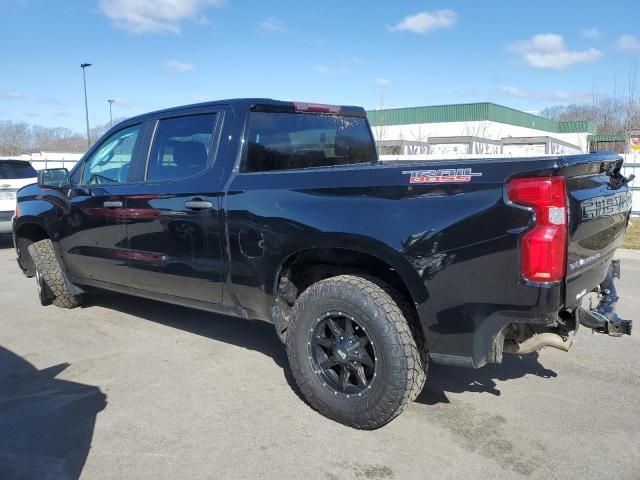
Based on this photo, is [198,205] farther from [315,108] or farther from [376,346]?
[376,346]

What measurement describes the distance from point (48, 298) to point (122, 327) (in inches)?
53.8

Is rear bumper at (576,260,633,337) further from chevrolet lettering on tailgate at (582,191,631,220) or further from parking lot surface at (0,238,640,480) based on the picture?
parking lot surface at (0,238,640,480)

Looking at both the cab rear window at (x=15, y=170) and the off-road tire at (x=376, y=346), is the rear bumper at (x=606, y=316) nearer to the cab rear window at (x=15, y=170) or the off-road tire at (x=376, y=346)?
the off-road tire at (x=376, y=346)

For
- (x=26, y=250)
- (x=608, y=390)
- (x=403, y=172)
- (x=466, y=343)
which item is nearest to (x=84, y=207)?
(x=26, y=250)

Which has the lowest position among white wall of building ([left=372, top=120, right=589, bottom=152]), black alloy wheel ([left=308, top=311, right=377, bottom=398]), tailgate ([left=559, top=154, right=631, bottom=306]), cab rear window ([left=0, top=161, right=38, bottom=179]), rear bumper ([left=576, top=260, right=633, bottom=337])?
black alloy wheel ([left=308, top=311, right=377, bottom=398])

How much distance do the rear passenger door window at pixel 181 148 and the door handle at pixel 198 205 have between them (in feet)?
0.78

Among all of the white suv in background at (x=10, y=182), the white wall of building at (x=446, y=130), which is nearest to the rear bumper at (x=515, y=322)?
the white suv in background at (x=10, y=182)

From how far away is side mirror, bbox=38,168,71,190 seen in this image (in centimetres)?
527

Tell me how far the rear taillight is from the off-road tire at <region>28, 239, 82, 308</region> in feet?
15.3

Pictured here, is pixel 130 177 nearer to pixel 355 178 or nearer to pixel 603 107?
pixel 355 178

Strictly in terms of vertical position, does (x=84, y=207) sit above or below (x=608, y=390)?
above

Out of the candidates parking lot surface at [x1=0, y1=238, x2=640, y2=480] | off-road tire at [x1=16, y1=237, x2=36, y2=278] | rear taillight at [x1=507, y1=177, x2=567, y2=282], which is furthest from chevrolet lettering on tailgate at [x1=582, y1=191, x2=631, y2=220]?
off-road tire at [x1=16, y1=237, x2=36, y2=278]

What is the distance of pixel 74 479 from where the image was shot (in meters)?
2.78

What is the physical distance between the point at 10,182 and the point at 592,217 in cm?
1004
